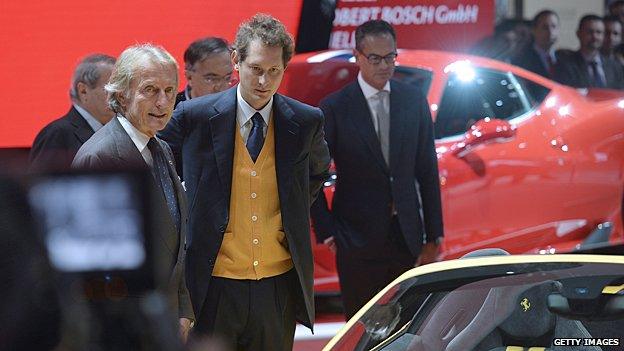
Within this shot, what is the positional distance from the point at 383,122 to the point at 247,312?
5.63 ft

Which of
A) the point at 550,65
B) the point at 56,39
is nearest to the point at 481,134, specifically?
the point at 56,39

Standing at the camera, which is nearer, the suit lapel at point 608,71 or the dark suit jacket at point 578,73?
the dark suit jacket at point 578,73

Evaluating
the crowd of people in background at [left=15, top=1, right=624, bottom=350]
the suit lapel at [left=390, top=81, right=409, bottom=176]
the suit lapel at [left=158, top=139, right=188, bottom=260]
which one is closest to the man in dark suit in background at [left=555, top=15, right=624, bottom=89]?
the crowd of people in background at [left=15, top=1, right=624, bottom=350]

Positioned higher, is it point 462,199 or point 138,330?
point 138,330

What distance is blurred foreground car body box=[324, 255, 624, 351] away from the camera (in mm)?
3799

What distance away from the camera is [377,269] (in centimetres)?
566

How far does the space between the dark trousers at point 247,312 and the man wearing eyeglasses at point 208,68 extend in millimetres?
1126

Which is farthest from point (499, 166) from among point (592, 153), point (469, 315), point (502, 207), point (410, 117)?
point (469, 315)

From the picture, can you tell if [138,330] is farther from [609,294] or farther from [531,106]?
[531,106]

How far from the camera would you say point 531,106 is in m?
8.22

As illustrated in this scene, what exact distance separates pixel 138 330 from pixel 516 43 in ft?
31.8

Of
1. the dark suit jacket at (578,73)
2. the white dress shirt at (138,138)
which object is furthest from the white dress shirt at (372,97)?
→ the dark suit jacket at (578,73)

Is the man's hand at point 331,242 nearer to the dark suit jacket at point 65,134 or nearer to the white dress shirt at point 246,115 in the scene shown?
the dark suit jacket at point 65,134

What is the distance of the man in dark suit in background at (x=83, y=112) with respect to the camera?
5.36m
